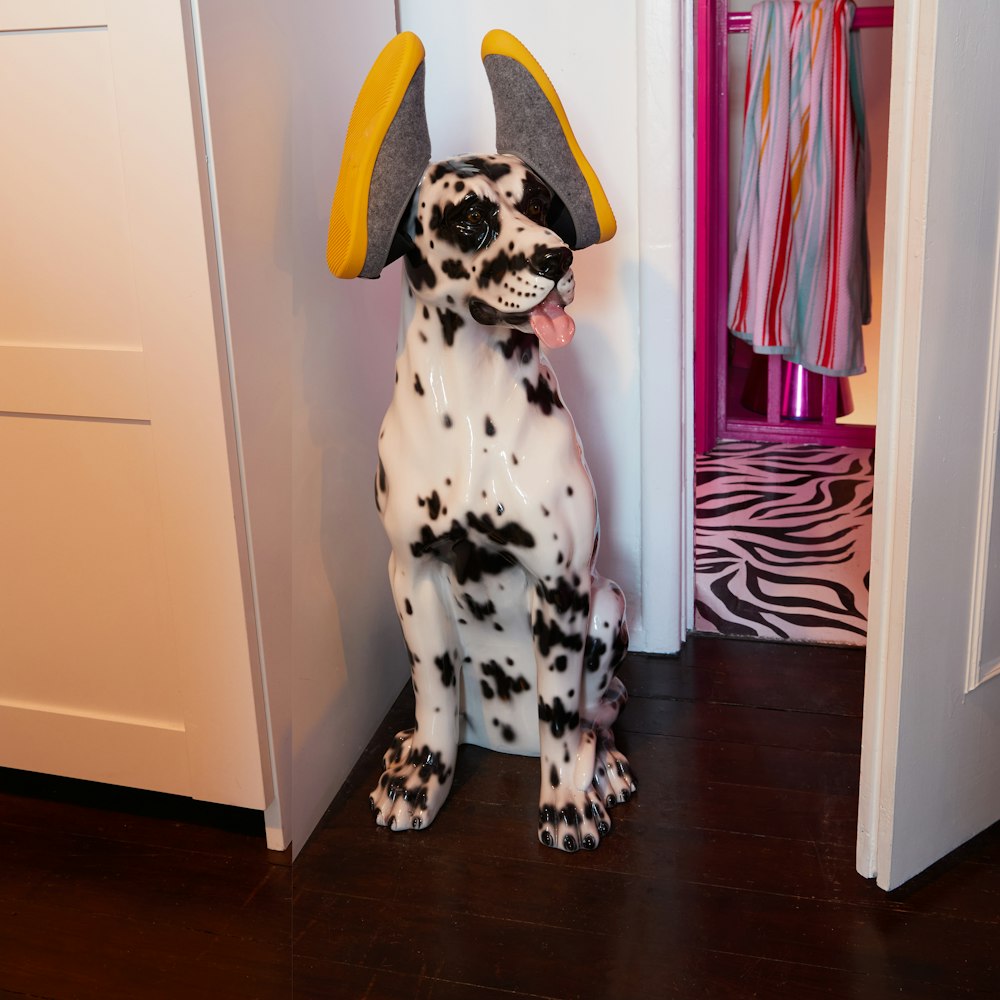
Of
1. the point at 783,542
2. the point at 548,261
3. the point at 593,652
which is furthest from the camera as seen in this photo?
the point at 783,542

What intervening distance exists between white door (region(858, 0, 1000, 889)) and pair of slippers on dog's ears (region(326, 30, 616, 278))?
501 millimetres

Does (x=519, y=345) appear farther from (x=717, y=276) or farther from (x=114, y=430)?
(x=717, y=276)

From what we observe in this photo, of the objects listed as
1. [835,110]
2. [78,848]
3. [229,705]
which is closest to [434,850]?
[229,705]

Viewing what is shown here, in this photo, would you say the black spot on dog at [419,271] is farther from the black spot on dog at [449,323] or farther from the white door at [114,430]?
the white door at [114,430]

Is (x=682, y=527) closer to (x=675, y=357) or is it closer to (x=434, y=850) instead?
(x=675, y=357)

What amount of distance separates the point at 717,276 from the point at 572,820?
102 inches

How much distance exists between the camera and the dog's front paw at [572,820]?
1.74 meters

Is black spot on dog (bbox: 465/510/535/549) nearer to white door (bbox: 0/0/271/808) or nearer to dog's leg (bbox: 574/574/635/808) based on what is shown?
dog's leg (bbox: 574/574/635/808)

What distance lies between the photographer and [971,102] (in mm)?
1324

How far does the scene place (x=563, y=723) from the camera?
1.78m

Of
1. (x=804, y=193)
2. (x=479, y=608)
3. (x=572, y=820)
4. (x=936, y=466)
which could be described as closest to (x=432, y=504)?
(x=479, y=608)

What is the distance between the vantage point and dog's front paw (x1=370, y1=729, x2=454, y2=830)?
182 cm

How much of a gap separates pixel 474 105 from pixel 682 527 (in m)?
1.01

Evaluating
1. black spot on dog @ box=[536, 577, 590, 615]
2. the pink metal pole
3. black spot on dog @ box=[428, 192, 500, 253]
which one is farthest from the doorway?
black spot on dog @ box=[428, 192, 500, 253]
